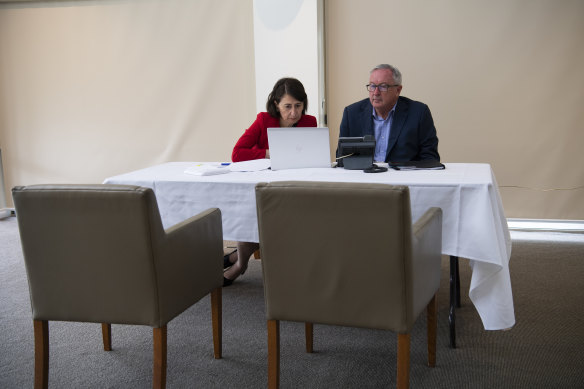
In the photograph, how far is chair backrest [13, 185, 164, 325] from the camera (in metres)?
1.85

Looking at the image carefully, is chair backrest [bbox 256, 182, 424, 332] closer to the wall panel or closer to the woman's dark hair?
the woman's dark hair

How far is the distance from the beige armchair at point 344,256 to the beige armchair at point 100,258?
35cm

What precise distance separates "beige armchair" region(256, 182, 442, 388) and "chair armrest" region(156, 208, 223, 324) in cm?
34

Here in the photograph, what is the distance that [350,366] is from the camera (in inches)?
91.7

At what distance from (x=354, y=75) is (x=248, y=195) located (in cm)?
251

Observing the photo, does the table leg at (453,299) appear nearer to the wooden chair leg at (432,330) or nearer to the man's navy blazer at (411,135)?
the wooden chair leg at (432,330)

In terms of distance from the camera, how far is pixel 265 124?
11.5 feet

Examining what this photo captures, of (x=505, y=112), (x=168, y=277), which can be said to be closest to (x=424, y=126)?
(x=505, y=112)

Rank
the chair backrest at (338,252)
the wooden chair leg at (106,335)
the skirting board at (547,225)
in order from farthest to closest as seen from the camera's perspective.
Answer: the skirting board at (547,225), the wooden chair leg at (106,335), the chair backrest at (338,252)

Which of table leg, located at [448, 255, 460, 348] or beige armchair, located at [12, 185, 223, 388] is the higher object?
beige armchair, located at [12, 185, 223, 388]

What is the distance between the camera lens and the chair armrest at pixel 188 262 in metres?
1.96

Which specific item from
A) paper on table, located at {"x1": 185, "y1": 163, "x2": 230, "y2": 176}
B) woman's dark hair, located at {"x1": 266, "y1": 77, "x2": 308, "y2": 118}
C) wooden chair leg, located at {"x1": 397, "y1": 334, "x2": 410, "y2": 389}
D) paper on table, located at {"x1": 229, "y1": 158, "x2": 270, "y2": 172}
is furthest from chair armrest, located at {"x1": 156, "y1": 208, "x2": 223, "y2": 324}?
woman's dark hair, located at {"x1": 266, "y1": 77, "x2": 308, "y2": 118}

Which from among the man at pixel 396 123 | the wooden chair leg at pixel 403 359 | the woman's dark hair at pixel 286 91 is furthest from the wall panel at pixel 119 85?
the wooden chair leg at pixel 403 359

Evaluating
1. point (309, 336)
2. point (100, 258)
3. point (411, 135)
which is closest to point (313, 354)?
point (309, 336)
